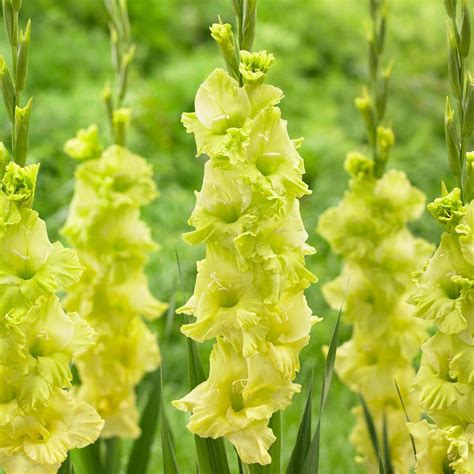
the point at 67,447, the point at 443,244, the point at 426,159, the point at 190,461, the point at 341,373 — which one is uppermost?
the point at 443,244

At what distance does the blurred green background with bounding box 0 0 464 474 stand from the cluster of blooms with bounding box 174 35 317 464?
202 cm

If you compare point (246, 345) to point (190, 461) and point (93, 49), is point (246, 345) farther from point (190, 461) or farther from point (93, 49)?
point (93, 49)

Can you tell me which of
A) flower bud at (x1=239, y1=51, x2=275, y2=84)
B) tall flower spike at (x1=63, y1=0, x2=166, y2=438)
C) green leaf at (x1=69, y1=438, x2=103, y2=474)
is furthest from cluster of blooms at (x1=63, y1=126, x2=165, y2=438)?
flower bud at (x1=239, y1=51, x2=275, y2=84)

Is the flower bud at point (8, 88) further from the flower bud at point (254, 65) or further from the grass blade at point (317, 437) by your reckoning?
the grass blade at point (317, 437)

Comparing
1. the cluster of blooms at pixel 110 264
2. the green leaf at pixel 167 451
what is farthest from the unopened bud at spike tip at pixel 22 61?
the green leaf at pixel 167 451

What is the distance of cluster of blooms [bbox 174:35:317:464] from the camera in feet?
5.72

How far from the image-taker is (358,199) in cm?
256

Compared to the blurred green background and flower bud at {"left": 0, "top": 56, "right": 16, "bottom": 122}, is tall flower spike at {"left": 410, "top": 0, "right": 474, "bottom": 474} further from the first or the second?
the blurred green background

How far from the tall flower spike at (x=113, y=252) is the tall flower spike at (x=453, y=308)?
0.92 meters

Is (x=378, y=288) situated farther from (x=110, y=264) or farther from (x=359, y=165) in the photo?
(x=110, y=264)

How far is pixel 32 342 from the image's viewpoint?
184cm

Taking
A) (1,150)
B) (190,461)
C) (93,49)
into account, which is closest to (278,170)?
(1,150)

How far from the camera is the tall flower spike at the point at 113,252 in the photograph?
2.53 meters

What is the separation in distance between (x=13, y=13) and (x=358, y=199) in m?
1.06
